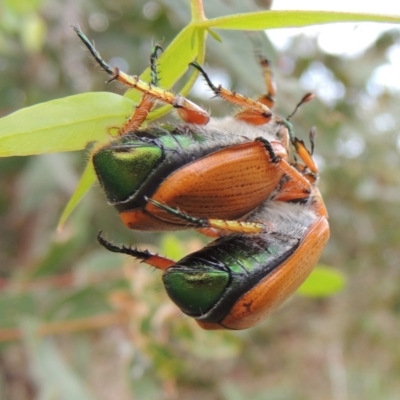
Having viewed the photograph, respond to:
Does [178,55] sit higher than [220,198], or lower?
higher

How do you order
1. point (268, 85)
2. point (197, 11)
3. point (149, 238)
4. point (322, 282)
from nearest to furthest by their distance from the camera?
point (197, 11)
point (268, 85)
point (322, 282)
point (149, 238)

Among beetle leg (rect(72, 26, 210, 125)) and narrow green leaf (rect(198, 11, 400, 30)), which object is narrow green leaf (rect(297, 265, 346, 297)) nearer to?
beetle leg (rect(72, 26, 210, 125))

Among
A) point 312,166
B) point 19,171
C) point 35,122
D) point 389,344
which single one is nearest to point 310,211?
point 312,166

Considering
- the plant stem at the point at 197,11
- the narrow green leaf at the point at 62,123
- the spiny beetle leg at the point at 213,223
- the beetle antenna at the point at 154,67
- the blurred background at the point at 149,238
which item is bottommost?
the blurred background at the point at 149,238

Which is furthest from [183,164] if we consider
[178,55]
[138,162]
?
[178,55]

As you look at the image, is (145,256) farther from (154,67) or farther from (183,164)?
(154,67)

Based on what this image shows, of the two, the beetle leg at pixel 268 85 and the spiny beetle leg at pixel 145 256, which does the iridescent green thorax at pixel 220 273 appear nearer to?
the spiny beetle leg at pixel 145 256

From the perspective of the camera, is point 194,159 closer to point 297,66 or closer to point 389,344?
point 297,66

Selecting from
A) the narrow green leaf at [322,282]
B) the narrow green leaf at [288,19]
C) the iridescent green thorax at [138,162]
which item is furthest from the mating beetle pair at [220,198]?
the narrow green leaf at [322,282]
